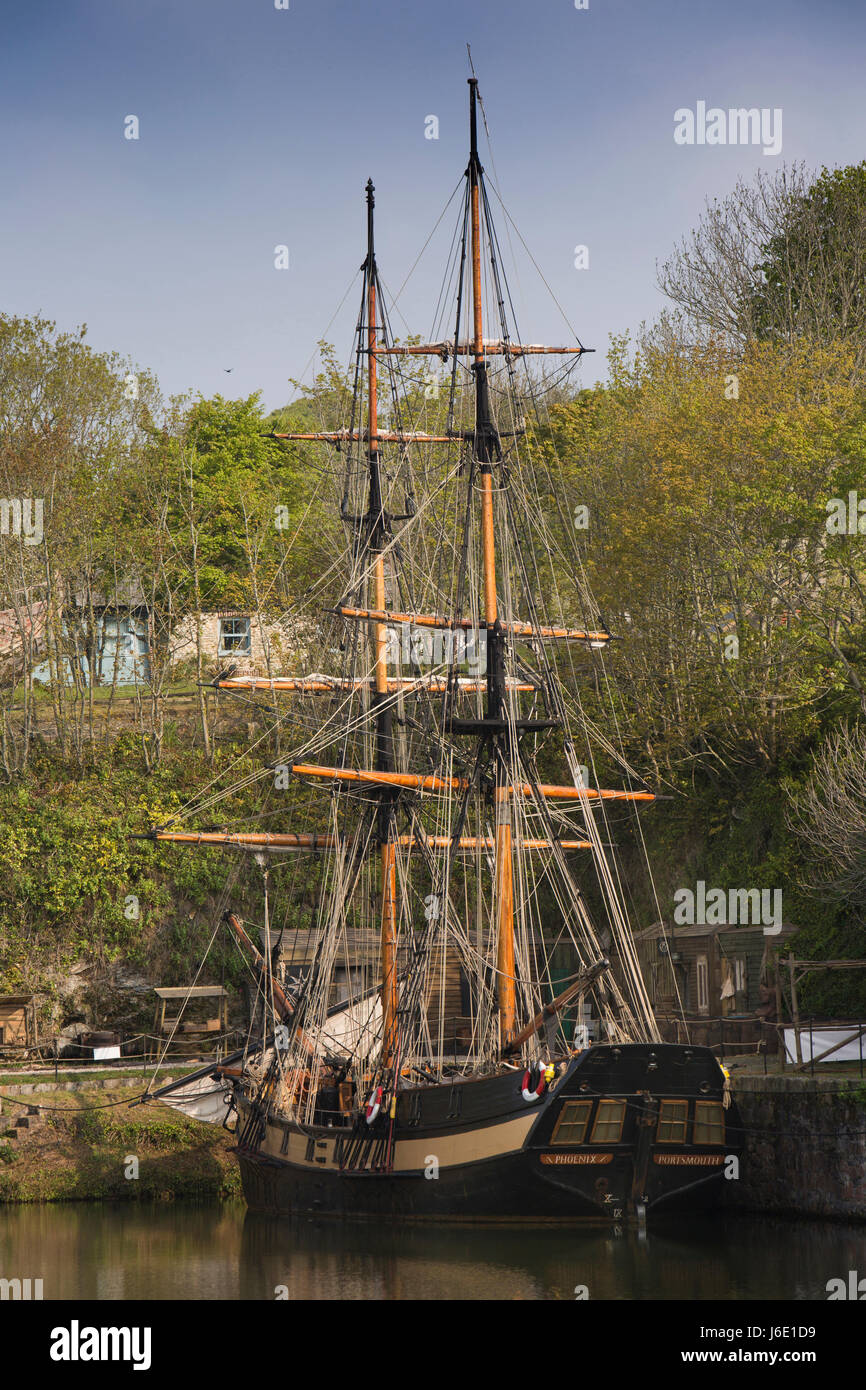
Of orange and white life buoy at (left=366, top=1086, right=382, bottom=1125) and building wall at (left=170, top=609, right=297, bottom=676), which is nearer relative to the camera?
orange and white life buoy at (left=366, top=1086, right=382, bottom=1125)

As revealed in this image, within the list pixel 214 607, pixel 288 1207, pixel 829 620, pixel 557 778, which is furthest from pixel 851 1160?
pixel 214 607

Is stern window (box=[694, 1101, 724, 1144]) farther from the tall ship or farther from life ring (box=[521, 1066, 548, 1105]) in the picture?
life ring (box=[521, 1066, 548, 1105])

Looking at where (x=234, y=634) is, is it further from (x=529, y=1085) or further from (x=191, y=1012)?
(x=529, y=1085)

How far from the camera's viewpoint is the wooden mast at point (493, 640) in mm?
27094

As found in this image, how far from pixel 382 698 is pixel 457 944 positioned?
8.67 metres

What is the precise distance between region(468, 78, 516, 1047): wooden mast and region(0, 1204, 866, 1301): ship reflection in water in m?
4.43

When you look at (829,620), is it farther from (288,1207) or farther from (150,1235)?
(150,1235)

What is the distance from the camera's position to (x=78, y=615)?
51.3 metres

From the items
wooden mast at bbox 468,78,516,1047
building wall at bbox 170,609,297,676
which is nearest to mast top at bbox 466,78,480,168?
wooden mast at bbox 468,78,516,1047

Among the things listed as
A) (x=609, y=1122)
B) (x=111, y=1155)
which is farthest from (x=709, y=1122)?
(x=111, y=1155)

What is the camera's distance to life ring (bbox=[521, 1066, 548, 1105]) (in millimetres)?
23344

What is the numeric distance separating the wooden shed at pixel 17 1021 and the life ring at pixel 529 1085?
57.4ft

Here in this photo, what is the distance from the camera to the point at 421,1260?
21.8 meters
